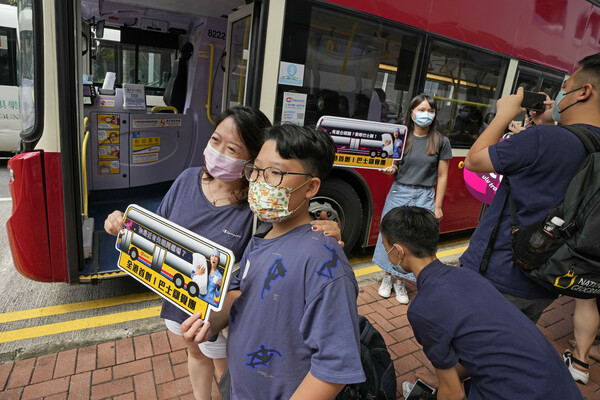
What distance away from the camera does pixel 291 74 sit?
328 cm

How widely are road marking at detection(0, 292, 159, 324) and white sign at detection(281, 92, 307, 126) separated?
2005 mm

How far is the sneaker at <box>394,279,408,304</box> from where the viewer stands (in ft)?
11.9

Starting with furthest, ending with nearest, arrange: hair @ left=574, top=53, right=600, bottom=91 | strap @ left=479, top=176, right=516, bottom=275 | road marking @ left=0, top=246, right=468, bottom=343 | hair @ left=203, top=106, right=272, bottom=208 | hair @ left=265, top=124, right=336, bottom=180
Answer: road marking @ left=0, top=246, right=468, bottom=343 → strap @ left=479, top=176, right=516, bottom=275 → hair @ left=574, top=53, right=600, bottom=91 → hair @ left=203, top=106, right=272, bottom=208 → hair @ left=265, top=124, right=336, bottom=180

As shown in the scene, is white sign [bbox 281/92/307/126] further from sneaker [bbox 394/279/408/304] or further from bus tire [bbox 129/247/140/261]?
bus tire [bbox 129/247/140/261]

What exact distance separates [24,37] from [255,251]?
2.63 metres

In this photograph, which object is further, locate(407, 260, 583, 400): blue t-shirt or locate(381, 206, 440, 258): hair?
locate(381, 206, 440, 258): hair

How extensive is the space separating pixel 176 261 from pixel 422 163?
8.38ft

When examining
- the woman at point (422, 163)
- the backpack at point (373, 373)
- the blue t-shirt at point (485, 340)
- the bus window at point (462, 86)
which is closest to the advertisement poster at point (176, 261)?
the backpack at point (373, 373)

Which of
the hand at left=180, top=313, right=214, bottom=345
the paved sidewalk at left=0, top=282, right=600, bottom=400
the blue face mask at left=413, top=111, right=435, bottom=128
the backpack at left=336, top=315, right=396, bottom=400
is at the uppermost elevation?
the blue face mask at left=413, top=111, right=435, bottom=128

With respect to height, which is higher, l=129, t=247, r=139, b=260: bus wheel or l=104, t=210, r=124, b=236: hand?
l=104, t=210, r=124, b=236: hand

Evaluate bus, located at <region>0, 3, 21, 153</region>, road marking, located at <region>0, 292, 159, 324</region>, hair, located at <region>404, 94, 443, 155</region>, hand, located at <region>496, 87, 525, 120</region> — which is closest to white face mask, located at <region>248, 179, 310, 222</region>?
hand, located at <region>496, 87, 525, 120</region>

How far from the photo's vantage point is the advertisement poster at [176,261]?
1.22 meters

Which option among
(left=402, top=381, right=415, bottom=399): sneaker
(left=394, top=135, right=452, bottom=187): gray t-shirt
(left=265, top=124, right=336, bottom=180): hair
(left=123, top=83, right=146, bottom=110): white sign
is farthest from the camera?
(left=123, top=83, right=146, bottom=110): white sign

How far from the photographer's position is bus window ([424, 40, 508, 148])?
4136 mm
